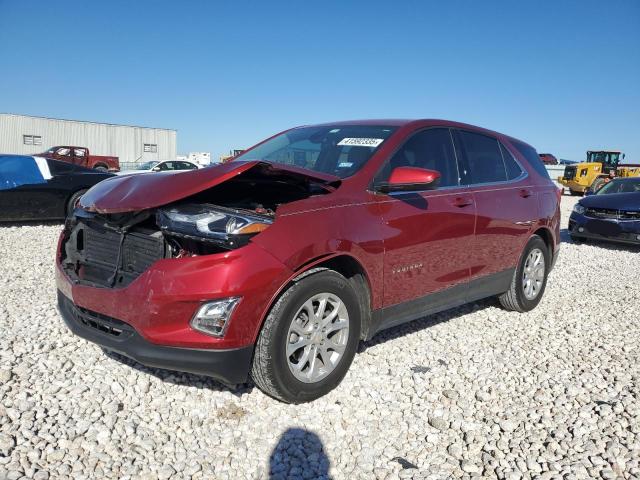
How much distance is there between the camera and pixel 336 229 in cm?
289

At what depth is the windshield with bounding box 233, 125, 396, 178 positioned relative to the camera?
3.42 m

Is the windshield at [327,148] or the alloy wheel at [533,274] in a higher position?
the windshield at [327,148]

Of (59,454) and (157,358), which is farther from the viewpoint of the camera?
(157,358)

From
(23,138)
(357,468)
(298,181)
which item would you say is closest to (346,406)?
(357,468)

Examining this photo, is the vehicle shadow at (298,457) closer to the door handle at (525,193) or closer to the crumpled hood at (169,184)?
the crumpled hood at (169,184)

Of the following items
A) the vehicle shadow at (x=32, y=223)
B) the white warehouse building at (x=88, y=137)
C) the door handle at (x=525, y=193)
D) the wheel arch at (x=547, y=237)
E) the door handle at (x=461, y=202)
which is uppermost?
the white warehouse building at (x=88, y=137)

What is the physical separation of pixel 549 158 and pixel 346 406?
158 feet

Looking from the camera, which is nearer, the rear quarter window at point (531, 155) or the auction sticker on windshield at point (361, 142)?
the auction sticker on windshield at point (361, 142)

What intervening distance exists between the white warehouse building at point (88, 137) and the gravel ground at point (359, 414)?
1378 inches

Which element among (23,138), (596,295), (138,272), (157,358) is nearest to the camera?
(157,358)

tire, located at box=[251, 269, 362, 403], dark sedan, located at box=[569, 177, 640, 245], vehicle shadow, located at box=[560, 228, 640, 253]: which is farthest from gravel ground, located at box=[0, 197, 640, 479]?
vehicle shadow, located at box=[560, 228, 640, 253]

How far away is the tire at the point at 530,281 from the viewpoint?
4785 millimetres

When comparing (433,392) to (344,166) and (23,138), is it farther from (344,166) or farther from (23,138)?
(23,138)

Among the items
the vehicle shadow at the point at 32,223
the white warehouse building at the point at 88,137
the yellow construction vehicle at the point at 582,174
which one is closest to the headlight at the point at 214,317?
the vehicle shadow at the point at 32,223
